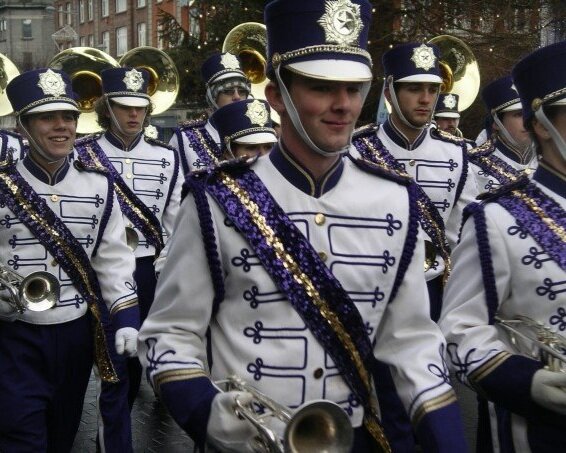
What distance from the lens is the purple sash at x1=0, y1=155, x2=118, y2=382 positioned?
5.88 metres

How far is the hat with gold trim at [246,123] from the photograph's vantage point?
8.15m

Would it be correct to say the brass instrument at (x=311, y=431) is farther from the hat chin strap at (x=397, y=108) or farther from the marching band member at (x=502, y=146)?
the marching band member at (x=502, y=146)

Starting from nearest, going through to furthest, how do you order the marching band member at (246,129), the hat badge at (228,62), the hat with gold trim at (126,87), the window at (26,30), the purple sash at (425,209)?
1. the purple sash at (425,209)
2. the marching band member at (246,129)
3. the hat with gold trim at (126,87)
4. the hat badge at (228,62)
5. the window at (26,30)

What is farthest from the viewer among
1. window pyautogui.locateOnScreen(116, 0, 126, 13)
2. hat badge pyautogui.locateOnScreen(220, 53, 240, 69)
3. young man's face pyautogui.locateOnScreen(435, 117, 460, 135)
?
window pyautogui.locateOnScreen(116, 0, 126, 13)

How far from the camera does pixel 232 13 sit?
18.7 meters

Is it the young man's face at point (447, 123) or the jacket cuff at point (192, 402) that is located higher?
the jacket cuff at point (192, 402)

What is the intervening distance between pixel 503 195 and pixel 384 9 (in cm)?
1380

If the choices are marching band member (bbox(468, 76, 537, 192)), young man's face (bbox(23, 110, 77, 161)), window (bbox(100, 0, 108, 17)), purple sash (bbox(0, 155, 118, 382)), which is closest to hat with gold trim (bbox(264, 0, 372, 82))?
purple sash (bbox(0, 155, 118, 382))

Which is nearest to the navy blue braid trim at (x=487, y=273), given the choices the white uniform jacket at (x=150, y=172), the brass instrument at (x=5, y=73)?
the white uniform jacket at (x=150, y=172)

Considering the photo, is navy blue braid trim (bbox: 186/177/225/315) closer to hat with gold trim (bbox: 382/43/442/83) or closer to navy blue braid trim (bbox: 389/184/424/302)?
navy blue braid trim (bbox: 389/184/424/302)

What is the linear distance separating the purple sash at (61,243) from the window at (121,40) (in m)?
60.7

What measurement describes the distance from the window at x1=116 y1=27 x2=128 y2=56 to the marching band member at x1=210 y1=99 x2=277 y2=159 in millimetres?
58439

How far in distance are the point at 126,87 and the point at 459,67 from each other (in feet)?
13.3

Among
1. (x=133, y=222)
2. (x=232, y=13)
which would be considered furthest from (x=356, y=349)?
(x=232, y=13)
